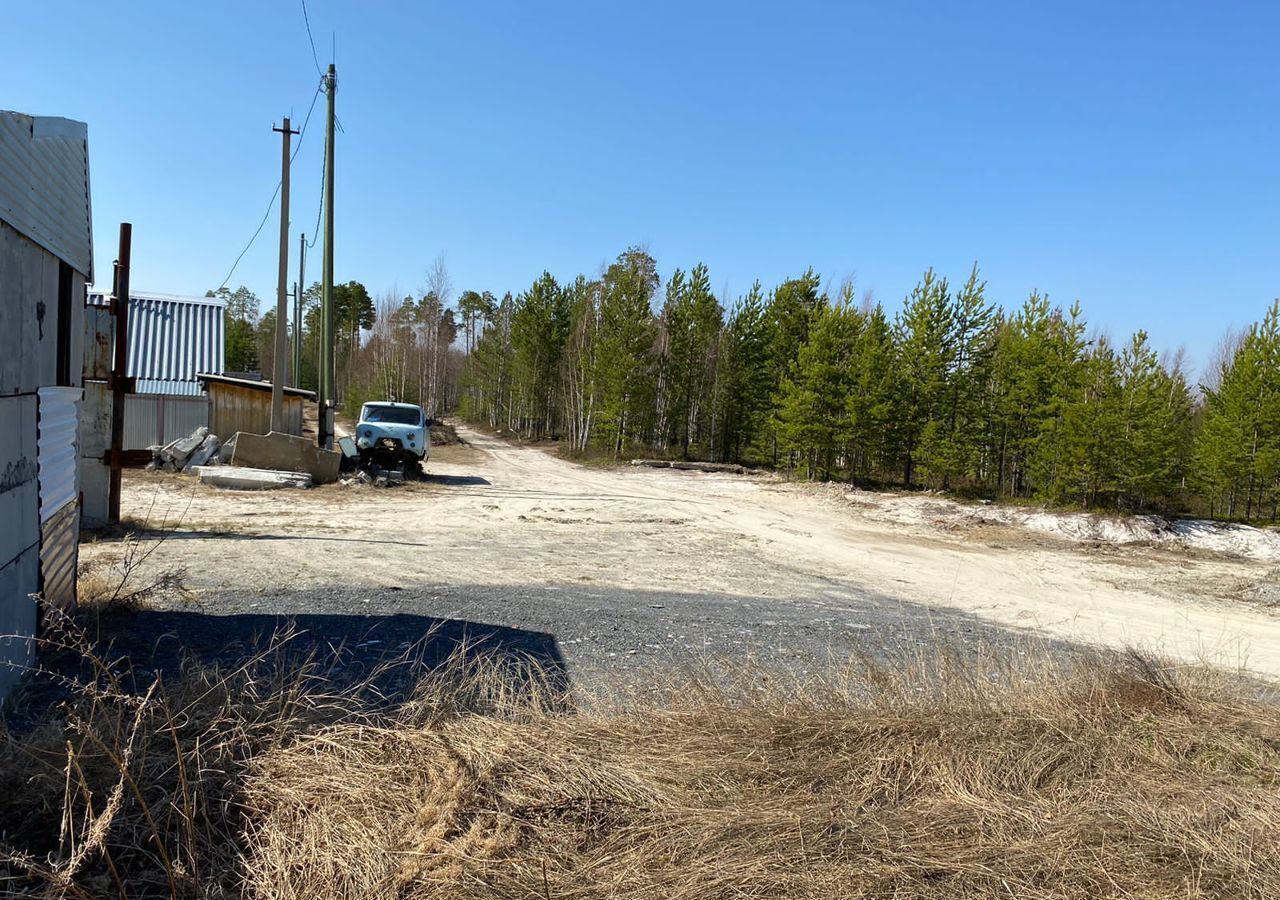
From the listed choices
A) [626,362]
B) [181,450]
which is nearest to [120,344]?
[181,450]

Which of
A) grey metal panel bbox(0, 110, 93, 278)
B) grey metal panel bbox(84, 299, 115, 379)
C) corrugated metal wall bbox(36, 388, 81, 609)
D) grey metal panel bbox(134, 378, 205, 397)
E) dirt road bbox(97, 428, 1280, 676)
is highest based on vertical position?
grey metal panel bbox(0, 110, 93, 278)

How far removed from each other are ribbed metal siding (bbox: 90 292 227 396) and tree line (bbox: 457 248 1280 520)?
16090mm

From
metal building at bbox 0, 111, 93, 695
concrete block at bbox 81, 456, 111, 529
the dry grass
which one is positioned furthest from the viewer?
concrete block at bbox 81, 456, 111, 529

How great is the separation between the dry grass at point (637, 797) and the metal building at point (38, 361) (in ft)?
5.32

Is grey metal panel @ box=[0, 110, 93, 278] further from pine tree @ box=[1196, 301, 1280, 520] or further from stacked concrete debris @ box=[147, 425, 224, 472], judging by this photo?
pine tree @ box=[1196, 301, 1280, 520]

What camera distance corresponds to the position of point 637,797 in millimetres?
3713

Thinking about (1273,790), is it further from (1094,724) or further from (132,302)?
(132,302)

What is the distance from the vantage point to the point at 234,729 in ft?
12.2

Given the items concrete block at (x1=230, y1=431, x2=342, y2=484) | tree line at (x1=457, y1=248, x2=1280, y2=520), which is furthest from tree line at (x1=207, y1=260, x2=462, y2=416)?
concrete block at (x1=230, y1=431, x2=342, y2=484)

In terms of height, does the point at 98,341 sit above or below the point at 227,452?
above

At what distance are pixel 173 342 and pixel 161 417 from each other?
2901mm

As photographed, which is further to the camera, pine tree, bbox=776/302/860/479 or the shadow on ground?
pine tree, bbox=776/302/860/479

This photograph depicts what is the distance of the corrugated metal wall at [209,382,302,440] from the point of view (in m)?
23.1

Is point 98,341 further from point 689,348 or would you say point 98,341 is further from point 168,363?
point 689,348
